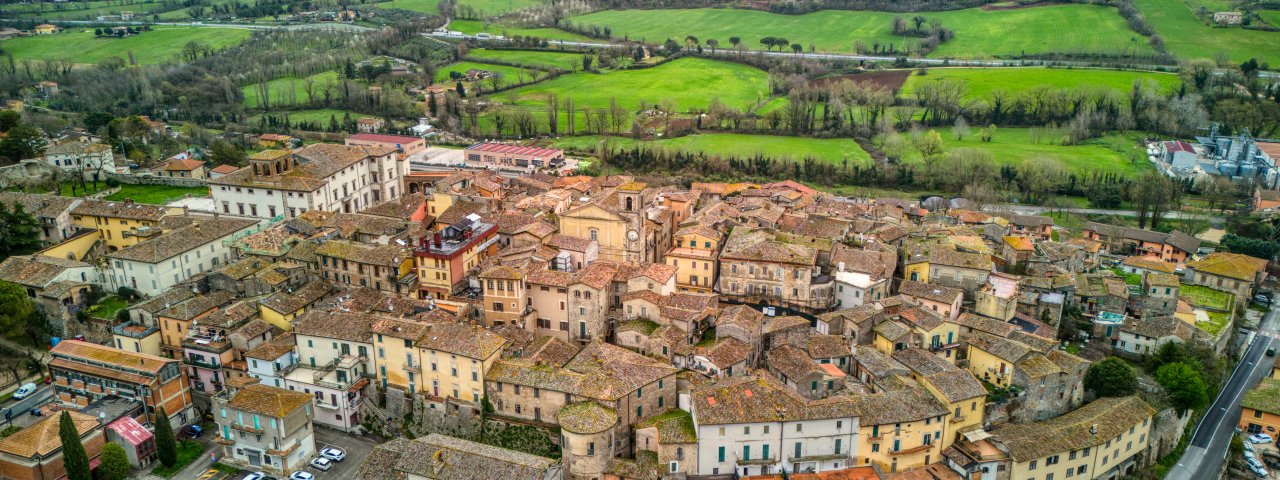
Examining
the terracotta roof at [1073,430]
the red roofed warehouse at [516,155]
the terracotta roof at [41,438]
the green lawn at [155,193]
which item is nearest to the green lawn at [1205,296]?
the terracotta roof at [1073,430]

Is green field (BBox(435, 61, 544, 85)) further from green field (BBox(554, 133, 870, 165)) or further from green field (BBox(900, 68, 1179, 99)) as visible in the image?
green field (BBox(900, 68, 1179, 99))

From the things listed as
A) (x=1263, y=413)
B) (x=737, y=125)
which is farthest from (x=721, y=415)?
(x=737, y=125)

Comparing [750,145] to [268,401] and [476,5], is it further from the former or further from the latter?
[476,5]

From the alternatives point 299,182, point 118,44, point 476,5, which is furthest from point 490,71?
point 299,182

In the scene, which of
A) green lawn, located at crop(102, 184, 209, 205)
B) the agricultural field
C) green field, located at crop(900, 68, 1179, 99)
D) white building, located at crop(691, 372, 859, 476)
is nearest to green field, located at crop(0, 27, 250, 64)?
the agricultural field

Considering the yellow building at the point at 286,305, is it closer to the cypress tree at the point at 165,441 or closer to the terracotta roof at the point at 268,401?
the terracotta roof at the point at 268,401

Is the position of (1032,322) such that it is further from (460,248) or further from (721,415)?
(460,248)
